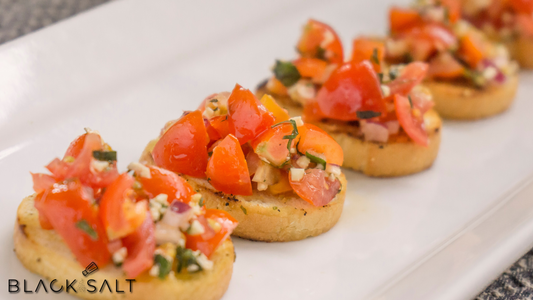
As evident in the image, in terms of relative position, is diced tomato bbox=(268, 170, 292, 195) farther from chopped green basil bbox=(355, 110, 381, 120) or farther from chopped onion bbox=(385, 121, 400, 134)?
chopped onion bbox=(385, 121, 400, 134)

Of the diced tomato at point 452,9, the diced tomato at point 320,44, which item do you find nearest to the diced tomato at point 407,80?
the diced tomato at point 320,44

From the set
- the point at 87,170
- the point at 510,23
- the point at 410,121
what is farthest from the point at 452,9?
the point at 87,170

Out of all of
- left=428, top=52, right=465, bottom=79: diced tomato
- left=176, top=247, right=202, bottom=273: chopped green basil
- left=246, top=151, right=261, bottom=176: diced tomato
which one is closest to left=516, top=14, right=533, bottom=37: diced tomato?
left=428, top=52, right=465, bottom=79: diced tomato

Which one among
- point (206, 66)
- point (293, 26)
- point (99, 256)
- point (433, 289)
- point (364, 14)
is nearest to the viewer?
point (99, 256)

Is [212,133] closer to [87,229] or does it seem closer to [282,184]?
[282,184]

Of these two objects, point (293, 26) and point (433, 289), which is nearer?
point (433, 289)

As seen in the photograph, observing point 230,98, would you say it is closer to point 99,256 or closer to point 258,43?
point 99,256

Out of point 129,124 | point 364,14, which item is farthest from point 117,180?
point 364,14

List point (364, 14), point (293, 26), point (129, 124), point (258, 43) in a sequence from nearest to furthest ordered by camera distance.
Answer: point (129, 124) < point (258, 43) < point (293, 26) < point (364, 14)
